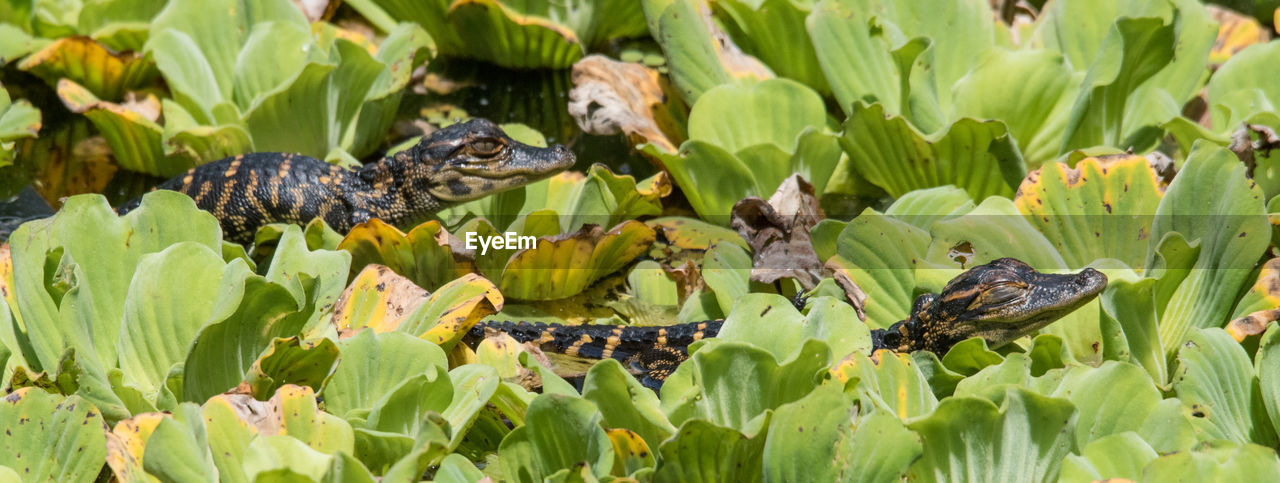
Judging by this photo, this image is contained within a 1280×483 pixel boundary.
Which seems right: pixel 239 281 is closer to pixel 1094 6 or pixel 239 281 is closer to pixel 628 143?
pixel 628 143

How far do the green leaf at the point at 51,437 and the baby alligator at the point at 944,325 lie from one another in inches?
45.7

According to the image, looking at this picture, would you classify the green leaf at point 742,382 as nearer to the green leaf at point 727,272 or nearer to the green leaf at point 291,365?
the green leaf at point 291,365

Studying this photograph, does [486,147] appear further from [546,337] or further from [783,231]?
[783,231]

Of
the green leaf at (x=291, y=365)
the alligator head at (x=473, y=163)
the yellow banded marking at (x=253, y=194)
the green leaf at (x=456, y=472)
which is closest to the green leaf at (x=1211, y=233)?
the green leaf at (x=456, y=472)

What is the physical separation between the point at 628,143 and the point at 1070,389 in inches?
102

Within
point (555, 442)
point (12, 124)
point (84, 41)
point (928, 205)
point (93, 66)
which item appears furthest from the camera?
point (93, 66)

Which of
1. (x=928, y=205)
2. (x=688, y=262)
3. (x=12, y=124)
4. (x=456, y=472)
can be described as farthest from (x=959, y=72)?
(x=12, y=124)

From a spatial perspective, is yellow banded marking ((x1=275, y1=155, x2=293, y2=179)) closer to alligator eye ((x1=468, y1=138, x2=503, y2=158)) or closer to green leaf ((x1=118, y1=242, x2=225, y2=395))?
alligator eye ((x1=468, y1=138, x2=503, y2=158))

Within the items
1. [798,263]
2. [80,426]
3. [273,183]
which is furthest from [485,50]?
[80,426]

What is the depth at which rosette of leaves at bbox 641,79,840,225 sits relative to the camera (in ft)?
13.6

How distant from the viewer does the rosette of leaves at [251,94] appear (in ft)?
15.0

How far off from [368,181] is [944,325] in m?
2.24

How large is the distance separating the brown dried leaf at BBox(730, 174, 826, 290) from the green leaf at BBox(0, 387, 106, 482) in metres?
1.92

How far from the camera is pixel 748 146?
414cm
